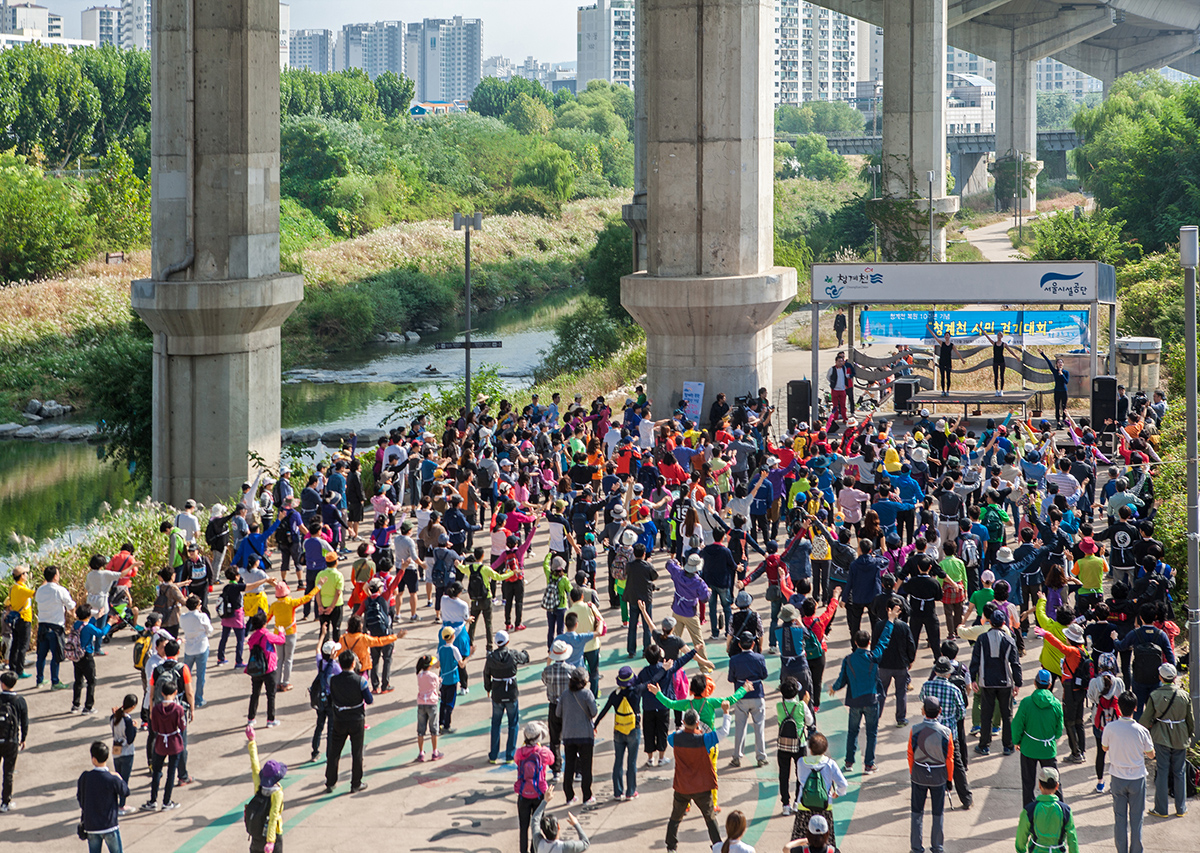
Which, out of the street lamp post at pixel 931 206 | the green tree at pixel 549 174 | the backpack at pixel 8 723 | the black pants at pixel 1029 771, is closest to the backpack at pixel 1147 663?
the black pants at pixel 1029 771

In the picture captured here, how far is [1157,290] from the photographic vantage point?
42594mm

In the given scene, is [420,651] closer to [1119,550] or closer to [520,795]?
[520,795]

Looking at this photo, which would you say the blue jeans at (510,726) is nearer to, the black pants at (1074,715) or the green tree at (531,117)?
the black pants at (1074,715)

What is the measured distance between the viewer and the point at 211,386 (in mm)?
27047

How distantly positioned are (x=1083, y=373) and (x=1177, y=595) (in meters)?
12.7

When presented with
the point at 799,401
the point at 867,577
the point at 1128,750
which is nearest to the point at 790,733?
the point at 1128,750

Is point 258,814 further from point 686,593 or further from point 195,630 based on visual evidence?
point 686,593

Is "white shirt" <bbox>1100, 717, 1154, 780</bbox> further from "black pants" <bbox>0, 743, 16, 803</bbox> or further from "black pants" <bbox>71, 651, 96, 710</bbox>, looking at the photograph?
"black pants" <bbox>71, 651, 96, 710</bbox>

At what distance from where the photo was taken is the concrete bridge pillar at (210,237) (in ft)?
86.0

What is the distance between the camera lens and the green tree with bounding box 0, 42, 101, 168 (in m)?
82.1

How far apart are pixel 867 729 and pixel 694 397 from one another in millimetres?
17218

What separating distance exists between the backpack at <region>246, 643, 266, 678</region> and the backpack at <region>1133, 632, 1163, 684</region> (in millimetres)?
8378

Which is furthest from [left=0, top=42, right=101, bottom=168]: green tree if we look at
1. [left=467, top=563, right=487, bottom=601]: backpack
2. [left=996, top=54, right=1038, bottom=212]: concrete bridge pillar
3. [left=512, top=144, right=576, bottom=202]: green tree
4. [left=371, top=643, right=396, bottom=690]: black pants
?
[left=371, top=643, right=396, bottom=690]: black pants

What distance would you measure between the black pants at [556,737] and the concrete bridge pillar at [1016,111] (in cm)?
8968
